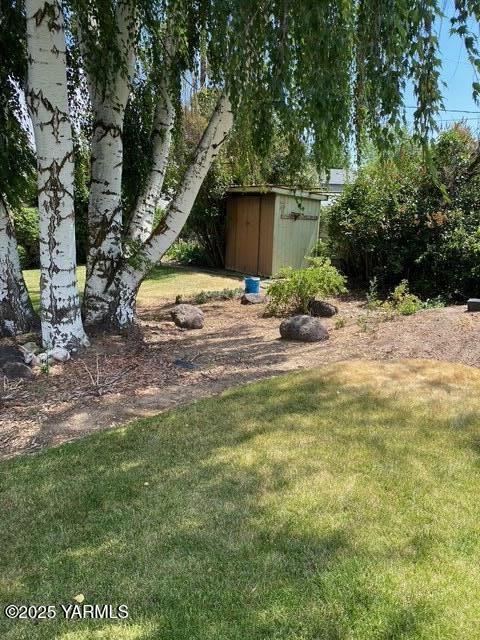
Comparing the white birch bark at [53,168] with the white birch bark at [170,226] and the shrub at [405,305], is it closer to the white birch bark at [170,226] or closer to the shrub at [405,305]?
the white birch bark at [170,226]

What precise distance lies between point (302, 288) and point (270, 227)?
5341mm

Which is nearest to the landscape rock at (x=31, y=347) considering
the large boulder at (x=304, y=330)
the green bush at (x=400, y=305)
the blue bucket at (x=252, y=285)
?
the large boulder at (x=304, y=330)

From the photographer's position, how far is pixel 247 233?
43.4ft

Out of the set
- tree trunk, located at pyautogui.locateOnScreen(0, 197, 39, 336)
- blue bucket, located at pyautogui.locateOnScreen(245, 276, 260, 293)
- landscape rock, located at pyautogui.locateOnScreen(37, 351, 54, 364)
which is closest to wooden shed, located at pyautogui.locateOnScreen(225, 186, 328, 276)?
blue bucket, located at pyautogui.locateOnScreen(245, 276, 260, 293)

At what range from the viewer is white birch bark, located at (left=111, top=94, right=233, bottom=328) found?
5.48 meters

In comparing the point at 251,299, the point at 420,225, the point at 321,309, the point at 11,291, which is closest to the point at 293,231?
the point at 420,225

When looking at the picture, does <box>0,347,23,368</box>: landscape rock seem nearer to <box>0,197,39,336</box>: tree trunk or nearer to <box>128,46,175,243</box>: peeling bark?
<box>0,197,39,336</box>: tree trunk

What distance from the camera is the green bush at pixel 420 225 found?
8.86 m

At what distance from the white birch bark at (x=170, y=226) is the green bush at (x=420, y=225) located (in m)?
4.54

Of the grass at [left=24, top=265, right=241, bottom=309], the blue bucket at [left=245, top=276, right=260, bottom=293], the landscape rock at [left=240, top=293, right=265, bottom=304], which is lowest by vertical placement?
the grass at [left=24, top=265, right=241, bottom=309]

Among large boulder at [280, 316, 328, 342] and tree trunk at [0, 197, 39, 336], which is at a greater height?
tree trunk at [0, 197, 39, 336]

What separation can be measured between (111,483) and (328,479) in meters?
1.22

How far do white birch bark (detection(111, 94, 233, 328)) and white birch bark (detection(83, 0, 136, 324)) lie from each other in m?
0.16

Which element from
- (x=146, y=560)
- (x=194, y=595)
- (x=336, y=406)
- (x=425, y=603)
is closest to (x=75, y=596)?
(x=146, y=560)
